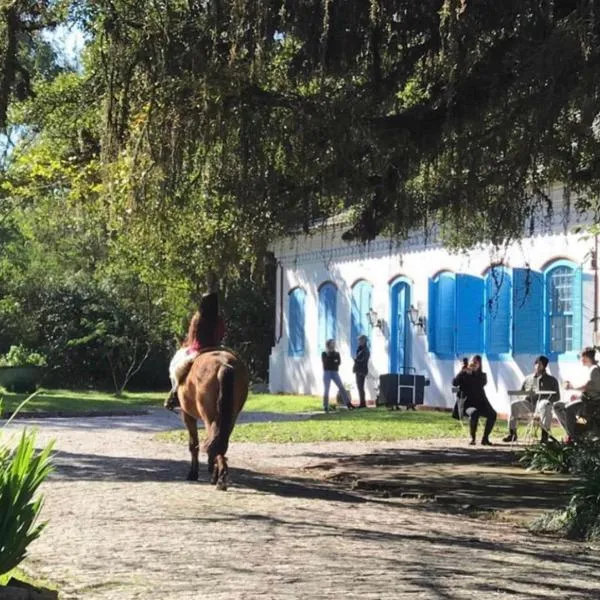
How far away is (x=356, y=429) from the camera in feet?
65.6

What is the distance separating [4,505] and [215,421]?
545cm

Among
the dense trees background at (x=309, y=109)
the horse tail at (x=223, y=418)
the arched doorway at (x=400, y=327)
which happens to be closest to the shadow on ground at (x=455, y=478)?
the horse tail at (x=223, y=418)

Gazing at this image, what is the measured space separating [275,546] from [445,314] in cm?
1797

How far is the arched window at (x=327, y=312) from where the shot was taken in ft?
100

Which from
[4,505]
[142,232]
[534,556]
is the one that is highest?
[142,232]

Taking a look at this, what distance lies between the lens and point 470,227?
A: 1420 centimetres

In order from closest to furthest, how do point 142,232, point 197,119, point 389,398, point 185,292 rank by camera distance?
point 197,119, point 142,232, point 389,398, point 185,292

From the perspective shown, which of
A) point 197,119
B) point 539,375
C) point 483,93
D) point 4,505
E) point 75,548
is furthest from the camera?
point 539,375

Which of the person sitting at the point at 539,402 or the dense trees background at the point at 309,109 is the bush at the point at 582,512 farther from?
the person sitting at the point at 539,402

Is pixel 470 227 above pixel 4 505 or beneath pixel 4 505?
above

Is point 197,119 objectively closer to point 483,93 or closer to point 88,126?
point 483,93

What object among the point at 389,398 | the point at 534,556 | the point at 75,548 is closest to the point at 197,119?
the point at 75,548

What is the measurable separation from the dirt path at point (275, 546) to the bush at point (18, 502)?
30.6 inches

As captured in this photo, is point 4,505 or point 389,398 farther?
point 389,398
